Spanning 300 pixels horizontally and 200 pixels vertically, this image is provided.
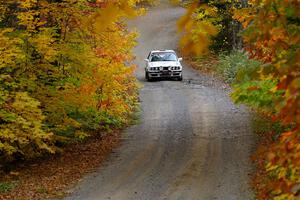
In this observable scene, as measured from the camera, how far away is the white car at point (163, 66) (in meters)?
30.9

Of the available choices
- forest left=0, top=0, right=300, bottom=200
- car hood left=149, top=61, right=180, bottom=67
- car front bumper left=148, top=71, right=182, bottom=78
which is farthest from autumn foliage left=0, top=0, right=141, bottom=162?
car front bumper left=148, top=71, right=182, bottom=78

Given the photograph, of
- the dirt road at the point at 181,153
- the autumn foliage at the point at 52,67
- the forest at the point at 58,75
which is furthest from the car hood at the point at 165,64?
the autumn foliage at the point at 52,67

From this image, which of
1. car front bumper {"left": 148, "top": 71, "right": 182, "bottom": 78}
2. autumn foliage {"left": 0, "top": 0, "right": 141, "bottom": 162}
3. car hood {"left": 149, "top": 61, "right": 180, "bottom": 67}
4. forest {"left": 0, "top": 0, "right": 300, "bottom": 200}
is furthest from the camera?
car front bumper {"left": 148, "top": 71, "right": 182, "bottom": 78}

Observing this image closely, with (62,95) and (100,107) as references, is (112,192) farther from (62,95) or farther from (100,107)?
(100,107)

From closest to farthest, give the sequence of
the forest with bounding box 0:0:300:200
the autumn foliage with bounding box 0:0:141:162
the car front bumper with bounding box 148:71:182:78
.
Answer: the forest with bounding box 0:0:300:200 → the autumn foliage with bounding box 0:0:141:162 → the car front bumper with bounding box 148:71:182:78

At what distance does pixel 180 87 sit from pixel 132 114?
21.6 ft

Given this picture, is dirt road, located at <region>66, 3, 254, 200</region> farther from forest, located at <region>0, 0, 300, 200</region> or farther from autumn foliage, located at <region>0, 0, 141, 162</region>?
autumn foliage, located at <region>0, 0, 141, 162</region>

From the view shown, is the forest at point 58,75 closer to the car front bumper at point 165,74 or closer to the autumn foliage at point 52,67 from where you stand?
the autumn foliage at point 52,67

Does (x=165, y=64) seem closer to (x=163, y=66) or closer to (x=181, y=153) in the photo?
(x=163, y=66)

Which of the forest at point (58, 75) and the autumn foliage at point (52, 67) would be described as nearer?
the forest at point (58, 75)

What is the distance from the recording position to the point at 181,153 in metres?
16.9

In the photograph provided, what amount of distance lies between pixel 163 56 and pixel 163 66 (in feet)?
3.37

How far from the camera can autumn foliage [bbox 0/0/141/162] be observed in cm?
1363

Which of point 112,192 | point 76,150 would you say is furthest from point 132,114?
point 112,192
